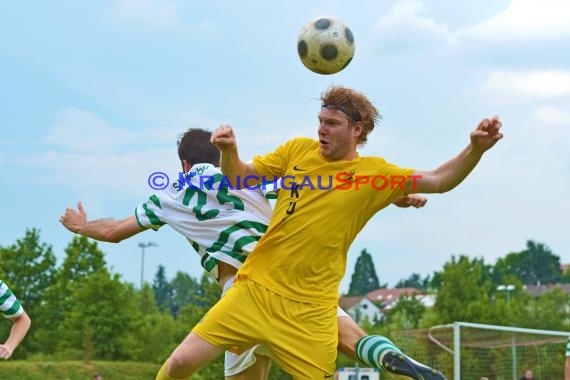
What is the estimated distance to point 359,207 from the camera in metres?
6.39

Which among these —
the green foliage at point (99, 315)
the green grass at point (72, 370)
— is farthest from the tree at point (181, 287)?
the green grass at point (72, 370)

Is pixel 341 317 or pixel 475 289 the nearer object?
pixel 341 317

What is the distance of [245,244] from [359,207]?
1.26 metres

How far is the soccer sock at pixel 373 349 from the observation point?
249 inches

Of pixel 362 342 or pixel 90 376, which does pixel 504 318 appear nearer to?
pixel 90 376

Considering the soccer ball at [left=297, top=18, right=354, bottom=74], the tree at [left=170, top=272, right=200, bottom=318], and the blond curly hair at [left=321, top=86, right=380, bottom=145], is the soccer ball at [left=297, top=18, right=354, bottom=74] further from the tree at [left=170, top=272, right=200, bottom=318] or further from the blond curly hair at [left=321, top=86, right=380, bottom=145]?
the tree at [left=170, top=272, right=200, bottom=318]

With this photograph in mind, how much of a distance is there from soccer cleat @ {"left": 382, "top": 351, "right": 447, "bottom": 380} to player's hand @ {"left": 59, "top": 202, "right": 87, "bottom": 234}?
268 cm

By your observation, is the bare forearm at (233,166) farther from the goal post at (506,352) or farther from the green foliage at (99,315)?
the green foliage at (99,315)

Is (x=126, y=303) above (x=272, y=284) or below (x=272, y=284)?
above

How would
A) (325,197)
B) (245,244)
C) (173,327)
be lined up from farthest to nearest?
(173,327) < (245,244) < (325,197)

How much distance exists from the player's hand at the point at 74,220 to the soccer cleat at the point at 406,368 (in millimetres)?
2685

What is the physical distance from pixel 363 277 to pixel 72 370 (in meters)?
137

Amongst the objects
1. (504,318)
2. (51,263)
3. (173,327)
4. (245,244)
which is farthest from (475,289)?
(245,244)

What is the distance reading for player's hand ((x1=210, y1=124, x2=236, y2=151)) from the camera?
618cm
